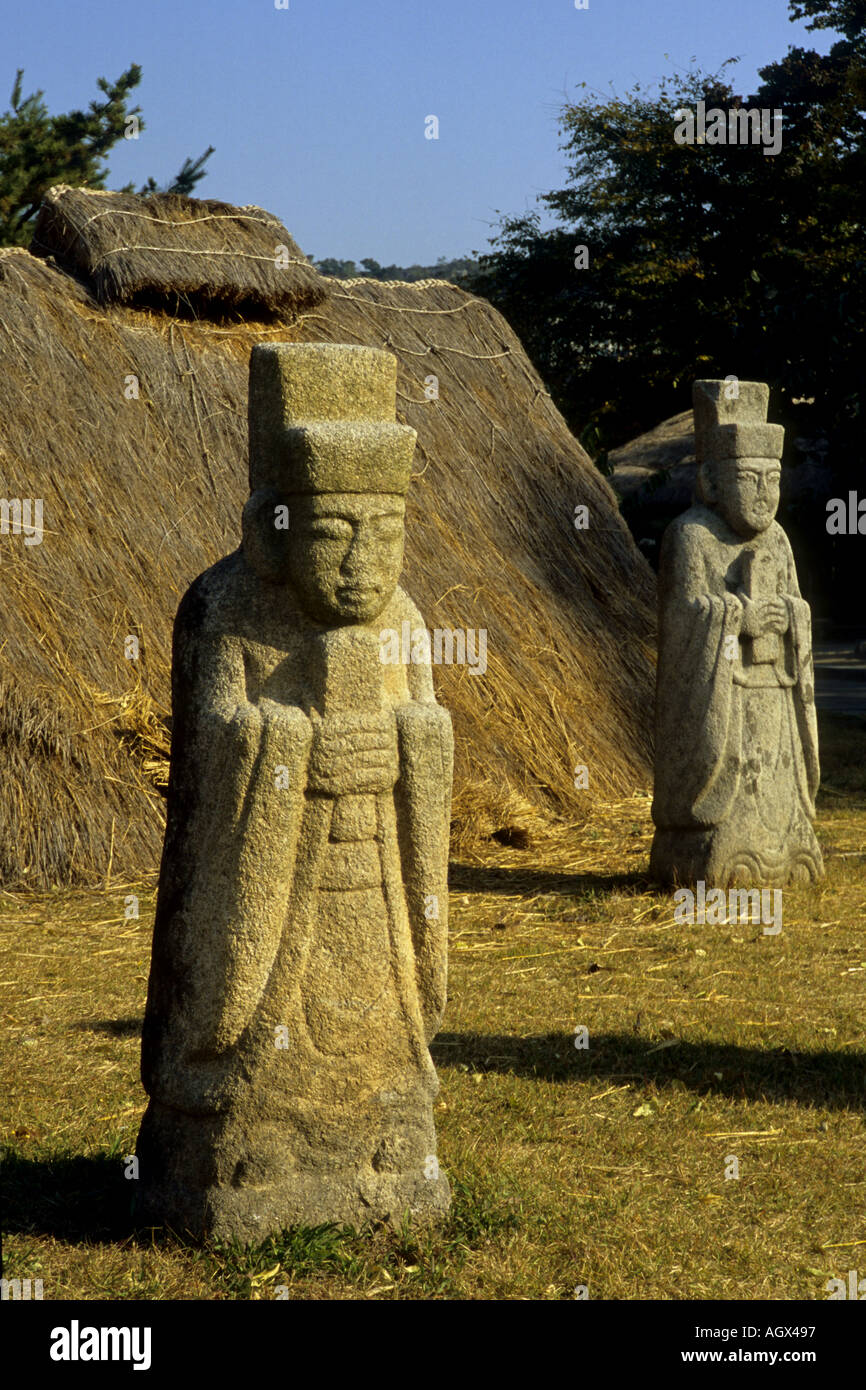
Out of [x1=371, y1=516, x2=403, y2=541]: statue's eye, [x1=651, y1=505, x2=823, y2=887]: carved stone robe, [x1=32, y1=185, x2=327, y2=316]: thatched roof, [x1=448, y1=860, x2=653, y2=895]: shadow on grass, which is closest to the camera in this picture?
[x1=371, y1=516, x2=403, y2=541]: statue's eye

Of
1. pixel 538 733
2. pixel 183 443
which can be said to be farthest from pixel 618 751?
pixel 183 443

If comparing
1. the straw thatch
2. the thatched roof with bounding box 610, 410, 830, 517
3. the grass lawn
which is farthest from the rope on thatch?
the thatched roof with bounding box 610, 410, 830, 517

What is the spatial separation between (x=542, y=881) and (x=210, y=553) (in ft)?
9.01

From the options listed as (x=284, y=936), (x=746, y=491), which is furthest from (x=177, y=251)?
(x=284, y=936)

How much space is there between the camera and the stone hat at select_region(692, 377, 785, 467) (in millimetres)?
7188

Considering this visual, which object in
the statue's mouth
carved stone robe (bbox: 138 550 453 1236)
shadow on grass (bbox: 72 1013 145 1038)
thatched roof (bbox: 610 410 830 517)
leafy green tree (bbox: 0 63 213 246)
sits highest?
leafy green tree (bbox: 0 63 213 246)

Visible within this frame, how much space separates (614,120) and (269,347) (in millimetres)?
22164

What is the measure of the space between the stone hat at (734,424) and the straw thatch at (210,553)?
2.49 meters

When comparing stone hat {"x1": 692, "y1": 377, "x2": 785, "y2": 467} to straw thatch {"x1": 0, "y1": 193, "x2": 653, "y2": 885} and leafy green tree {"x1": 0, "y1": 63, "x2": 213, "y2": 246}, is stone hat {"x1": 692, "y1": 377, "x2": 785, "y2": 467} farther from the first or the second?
leafy green tree {"x1": 0, "y1": 63, "x2": 213, "y2": 246}

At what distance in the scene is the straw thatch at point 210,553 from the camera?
7535 millimetres

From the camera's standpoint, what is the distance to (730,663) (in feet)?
23.5

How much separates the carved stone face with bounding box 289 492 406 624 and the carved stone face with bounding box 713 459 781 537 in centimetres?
397

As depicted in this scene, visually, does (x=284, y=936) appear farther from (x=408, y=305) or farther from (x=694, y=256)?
(x=694, y=256)

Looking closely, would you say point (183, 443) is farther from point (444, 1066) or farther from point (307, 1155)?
point (307, 1155)
